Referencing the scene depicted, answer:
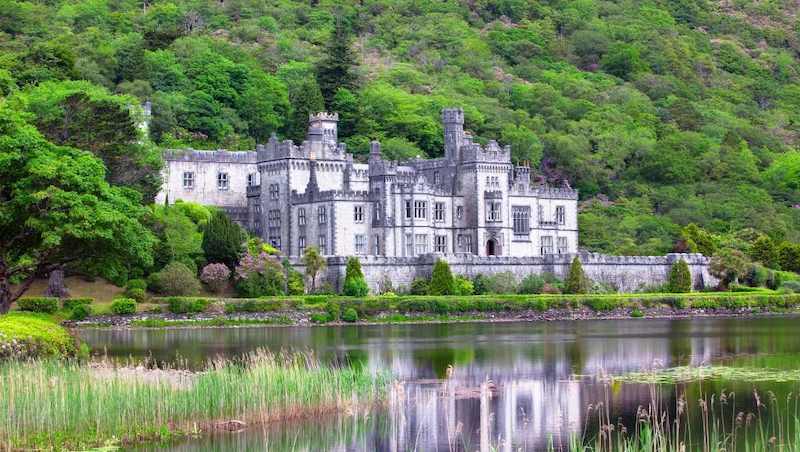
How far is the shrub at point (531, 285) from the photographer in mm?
79750

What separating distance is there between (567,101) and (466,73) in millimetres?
Answer: 14952

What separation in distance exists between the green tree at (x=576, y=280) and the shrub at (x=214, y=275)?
63.6 ft

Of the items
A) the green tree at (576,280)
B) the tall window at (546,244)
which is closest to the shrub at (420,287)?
the green tree at (576,280)

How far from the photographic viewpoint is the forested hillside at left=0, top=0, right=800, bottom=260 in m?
95.6

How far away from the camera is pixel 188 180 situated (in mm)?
85125

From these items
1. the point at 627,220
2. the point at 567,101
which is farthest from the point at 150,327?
the point at 567,101

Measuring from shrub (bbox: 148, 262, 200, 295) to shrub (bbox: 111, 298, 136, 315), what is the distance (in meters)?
3.82

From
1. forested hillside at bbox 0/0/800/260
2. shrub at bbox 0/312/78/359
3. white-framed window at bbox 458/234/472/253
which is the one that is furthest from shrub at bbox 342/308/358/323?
shrub at bbox 0/312/78/359

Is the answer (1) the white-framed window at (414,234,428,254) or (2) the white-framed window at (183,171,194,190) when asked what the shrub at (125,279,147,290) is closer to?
(2) the white-framed window at (183,171,194,190)

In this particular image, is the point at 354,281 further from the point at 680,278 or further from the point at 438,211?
the point at 680,278

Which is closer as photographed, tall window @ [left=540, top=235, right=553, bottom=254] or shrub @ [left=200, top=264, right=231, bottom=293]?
shrub @ [left=200, top=264, right=231, bottom=293]

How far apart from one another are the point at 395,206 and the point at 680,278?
1685cm

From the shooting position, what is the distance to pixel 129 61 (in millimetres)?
108562

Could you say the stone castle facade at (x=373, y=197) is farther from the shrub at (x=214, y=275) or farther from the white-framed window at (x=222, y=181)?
the shrub at (x=214, y=275)
